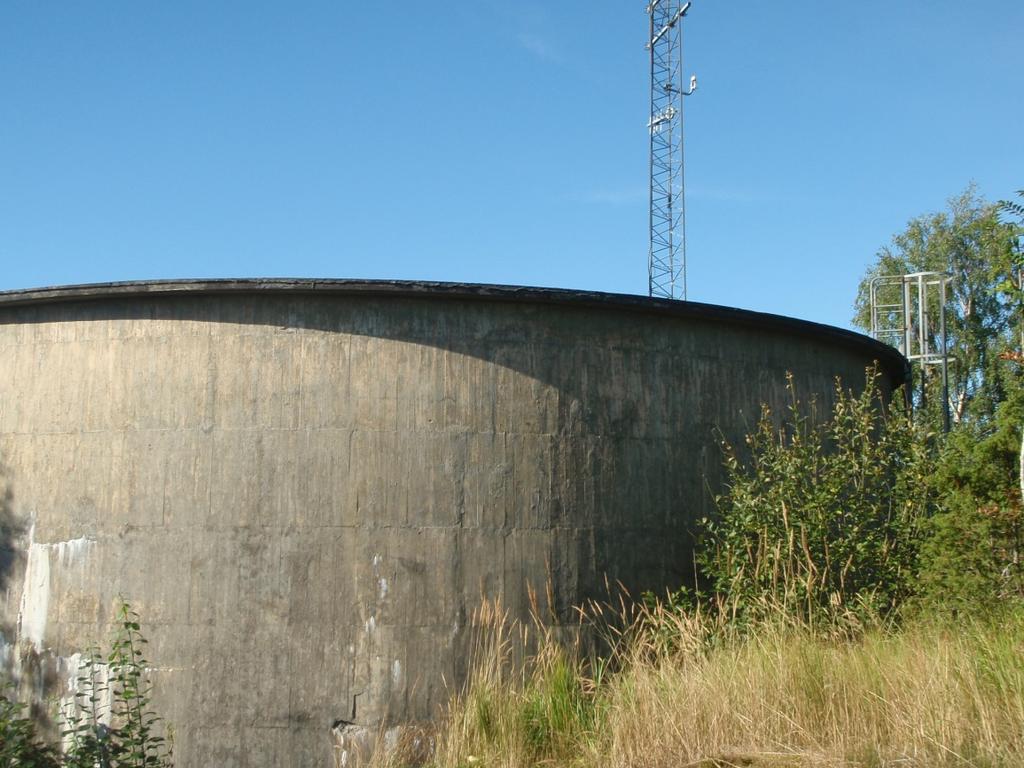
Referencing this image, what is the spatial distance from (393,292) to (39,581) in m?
3.65

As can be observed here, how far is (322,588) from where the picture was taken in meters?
7.19

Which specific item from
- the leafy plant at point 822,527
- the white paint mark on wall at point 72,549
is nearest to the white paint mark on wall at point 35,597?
the white paint mark on wall at point 72,549

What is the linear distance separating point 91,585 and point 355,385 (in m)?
2.58

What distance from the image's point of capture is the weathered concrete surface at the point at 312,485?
7.15 metres

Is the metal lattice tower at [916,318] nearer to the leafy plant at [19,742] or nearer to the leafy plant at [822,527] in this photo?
the leafy plant at [822,527]

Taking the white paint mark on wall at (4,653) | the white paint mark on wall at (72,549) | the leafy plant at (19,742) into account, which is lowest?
the leafy plant at (19,742)

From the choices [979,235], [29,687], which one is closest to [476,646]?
[29,687]

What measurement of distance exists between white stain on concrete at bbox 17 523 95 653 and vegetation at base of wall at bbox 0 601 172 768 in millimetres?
518

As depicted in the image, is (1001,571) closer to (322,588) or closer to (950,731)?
(950,731)

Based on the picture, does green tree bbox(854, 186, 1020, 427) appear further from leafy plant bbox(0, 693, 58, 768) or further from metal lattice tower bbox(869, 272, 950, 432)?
leafy plant bbox(0, 693, 58, 768)

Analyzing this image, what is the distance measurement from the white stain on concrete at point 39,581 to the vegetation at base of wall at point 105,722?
1.70ft

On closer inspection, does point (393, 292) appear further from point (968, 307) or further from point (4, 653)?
point (968, 307)

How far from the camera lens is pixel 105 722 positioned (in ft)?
23.8

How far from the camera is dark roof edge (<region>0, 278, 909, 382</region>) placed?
7391 mm
